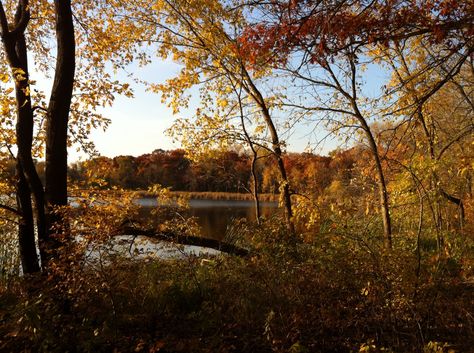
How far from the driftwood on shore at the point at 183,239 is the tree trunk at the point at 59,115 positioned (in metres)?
1.09

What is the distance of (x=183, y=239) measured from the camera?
674 centimetres

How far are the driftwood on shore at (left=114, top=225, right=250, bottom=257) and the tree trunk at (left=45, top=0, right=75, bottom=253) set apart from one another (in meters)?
1.09

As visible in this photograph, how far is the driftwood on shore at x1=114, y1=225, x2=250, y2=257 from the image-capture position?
231 inches

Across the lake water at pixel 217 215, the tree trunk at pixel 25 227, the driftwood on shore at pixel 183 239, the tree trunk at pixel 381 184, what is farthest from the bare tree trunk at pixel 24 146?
the tree trunk at pixel 381 184

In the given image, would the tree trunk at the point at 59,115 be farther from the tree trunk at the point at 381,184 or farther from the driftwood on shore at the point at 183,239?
the tree trunk at the point at 381,184

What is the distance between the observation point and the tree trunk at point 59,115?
5441mm

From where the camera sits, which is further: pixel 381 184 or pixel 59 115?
pixel 381 184

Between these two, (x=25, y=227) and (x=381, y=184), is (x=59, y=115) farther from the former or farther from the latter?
(x=381, y=184)

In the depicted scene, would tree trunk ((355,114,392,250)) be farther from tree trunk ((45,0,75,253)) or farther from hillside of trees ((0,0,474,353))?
tree trunk ((45,0,75,253))

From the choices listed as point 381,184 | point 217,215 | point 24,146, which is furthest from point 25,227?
point 217,215

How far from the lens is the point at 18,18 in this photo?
Result: 22.7 feet

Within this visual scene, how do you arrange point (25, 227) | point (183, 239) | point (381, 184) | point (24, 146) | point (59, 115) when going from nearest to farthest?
1. point (59, 115)
2. point (24, 146)
3. point (25, 227)
4. point (183, 239)
5. point (381, 184)

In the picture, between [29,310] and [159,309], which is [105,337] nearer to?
[29,310]

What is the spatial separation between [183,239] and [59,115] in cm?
282
